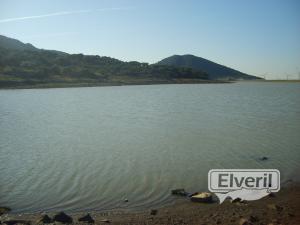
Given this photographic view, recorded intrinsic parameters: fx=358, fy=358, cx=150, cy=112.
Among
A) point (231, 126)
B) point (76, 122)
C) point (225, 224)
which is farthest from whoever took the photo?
point (76, 122)

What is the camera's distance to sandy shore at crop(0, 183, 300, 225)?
500 inches

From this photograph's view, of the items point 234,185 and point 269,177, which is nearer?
point 234,185

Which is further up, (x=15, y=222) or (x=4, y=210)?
(x=15, y=222)

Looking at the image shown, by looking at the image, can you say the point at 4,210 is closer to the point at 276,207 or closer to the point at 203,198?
the point at 203,198

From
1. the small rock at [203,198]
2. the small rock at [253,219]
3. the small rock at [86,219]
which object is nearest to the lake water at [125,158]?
the small rock at [203,198]

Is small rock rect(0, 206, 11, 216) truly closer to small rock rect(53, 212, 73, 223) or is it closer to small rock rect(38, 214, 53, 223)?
small rock rect(38, 214, 53, 223)

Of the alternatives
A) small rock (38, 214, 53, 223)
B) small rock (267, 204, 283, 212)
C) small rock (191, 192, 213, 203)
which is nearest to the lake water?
small rock (191, 192, 213, 203)

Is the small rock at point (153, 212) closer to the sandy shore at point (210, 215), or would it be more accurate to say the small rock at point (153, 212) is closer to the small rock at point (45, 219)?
the sandy shore at point (210, 215)

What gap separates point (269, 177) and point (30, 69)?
162930 mm

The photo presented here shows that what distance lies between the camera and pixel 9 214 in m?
14.3

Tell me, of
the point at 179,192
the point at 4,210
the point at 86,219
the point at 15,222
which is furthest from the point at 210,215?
the point at 4,210

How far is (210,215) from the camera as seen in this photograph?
527 inches

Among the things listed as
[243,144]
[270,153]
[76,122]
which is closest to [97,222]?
[270,153]

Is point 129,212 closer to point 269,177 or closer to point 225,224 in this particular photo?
point 225,224
